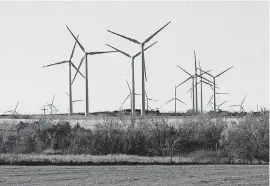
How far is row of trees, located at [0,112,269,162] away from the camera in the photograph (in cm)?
5809

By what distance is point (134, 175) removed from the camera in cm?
3947

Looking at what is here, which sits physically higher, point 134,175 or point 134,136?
point 134,136

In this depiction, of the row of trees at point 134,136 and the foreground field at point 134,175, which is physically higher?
the row of trees at point 134,136

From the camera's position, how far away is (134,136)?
201 feet

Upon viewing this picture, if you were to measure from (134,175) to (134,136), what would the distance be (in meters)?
21.7

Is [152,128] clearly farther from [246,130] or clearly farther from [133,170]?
[133,170]

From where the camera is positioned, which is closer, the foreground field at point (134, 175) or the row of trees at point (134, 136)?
the foreground field at point (134, 175)

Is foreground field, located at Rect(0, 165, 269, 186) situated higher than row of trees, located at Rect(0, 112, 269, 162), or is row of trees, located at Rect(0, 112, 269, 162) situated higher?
row of trees, located at Rect(0, 112, 269, 162)

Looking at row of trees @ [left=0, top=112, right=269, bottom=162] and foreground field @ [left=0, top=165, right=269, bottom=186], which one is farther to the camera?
row of trees @ [left=0, top=112, right=269, bottom=162]

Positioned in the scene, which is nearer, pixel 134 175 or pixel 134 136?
pixel 134 175

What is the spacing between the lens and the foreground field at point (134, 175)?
1399 inches

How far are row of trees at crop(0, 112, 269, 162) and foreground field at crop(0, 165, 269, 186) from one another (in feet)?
42.4

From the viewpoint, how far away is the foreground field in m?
35.5

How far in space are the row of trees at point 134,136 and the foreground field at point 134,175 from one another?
12918 mm
